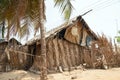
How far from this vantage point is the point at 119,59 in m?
13.6

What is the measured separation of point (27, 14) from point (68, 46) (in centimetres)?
358

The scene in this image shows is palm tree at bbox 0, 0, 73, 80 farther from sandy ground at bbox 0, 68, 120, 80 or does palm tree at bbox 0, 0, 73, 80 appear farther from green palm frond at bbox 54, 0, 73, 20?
sandy ground at bbox 0, 68, 120, 80

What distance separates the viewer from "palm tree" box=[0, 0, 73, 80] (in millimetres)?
10125

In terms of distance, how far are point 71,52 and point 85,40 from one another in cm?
127

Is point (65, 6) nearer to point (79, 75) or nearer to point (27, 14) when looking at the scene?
point (27, 14)

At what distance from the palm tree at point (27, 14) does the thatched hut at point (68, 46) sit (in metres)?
2.11

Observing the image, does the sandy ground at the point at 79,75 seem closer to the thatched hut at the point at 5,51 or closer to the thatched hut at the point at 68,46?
the thatched hut at the point at 68,46

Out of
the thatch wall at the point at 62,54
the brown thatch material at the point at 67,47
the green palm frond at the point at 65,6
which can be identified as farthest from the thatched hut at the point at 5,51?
the green palm frond at the point at 65,6

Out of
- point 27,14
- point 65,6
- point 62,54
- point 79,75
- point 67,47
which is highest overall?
point 65,6

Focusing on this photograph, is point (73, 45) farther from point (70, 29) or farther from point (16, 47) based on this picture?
point (16, 47)

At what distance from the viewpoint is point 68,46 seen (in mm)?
14305

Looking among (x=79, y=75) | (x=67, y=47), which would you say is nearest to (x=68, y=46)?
(x=67, y=47)

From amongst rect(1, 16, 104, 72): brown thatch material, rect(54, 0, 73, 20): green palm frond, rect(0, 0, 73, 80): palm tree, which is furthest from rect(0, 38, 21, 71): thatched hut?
rect(54, 0, 73, 20): green palm frond

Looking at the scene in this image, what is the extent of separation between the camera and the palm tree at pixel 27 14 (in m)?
10.1
